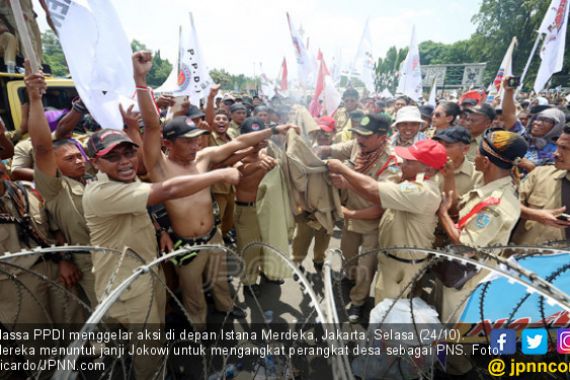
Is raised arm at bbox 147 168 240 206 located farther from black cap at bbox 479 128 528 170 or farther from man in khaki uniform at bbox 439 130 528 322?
black cap at bbox 479 128 528 170

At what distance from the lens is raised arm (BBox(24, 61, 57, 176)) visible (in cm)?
234

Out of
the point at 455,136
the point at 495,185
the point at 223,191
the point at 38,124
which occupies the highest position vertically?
the point at 38,124

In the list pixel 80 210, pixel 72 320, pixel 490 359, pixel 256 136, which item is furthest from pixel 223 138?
pixel 490 359

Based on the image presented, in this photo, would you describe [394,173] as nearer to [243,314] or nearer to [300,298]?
[300,298]

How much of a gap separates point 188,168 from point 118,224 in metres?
→ 0.91

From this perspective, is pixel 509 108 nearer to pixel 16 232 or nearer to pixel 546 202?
pixel 546 202

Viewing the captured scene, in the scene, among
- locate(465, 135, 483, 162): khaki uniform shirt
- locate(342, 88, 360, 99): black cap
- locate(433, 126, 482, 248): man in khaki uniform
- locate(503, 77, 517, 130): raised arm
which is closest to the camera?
locate(433, 126, 482, 248): man in khaki uniform

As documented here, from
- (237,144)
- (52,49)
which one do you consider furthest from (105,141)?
(52,49)

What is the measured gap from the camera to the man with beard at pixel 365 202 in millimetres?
3246

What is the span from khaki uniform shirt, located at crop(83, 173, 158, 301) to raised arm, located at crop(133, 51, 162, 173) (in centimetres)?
52

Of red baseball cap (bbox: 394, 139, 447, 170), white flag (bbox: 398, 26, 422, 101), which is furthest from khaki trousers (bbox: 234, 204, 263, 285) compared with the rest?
white flag (bbox: 398, 26, 422, 101)

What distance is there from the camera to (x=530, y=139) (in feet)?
16.6

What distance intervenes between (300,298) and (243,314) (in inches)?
31.8

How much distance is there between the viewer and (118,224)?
95.1 inches
